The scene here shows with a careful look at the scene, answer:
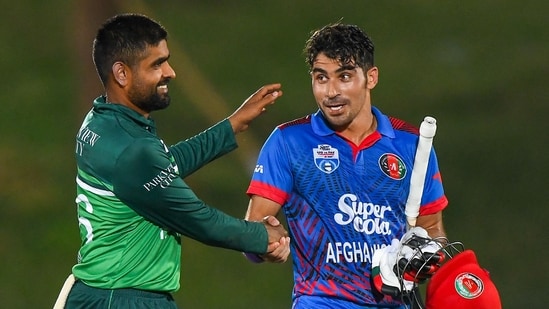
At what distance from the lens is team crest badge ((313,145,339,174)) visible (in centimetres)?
609

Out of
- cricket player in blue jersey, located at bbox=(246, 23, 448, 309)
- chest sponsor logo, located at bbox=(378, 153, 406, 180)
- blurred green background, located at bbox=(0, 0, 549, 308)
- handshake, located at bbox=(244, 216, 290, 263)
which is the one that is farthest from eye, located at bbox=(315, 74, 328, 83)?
blurred green background, located at bbox=(0, 0, 549, 308)

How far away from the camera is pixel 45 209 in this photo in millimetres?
12664

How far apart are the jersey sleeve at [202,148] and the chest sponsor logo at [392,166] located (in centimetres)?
71

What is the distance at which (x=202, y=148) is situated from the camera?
5953mm

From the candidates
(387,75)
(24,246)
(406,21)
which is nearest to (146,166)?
(24,246)

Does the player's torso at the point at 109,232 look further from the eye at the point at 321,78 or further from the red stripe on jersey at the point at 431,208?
the red stripe on jersey at the point at 431,208

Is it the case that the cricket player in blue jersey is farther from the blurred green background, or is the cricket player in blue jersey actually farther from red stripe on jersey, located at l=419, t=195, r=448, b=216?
the blurred green background

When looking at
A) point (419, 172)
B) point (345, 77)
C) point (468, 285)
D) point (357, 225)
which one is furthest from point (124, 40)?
point (468, 285)

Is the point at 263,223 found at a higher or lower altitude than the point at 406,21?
lower

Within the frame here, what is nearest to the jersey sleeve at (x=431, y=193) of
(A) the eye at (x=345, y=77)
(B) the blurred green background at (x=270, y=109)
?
(A) the eye at (x=345, y=77)

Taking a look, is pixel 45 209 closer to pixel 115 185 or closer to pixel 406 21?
pixel 406 21

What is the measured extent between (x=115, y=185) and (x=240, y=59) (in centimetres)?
1018

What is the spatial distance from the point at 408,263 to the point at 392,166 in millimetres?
577

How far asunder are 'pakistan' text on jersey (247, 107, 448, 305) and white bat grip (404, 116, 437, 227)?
0.05 m
